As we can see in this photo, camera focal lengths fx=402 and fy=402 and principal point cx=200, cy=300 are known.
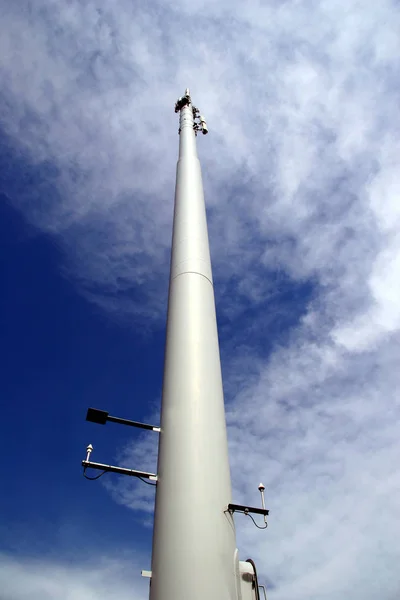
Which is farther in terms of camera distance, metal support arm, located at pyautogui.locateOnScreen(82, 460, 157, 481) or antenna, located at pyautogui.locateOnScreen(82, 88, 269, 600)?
metal support arm, located at pyautogui.locateOnScreen(82, 460, 157, 481)

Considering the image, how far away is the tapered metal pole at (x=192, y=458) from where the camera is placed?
227 inches

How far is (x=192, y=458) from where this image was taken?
674cm

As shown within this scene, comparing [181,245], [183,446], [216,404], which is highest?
[181,245]

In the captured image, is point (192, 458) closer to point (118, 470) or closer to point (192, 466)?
point (192, 466)

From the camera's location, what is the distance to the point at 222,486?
6.74 m

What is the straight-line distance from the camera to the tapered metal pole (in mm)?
5754

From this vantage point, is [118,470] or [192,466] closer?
[192,466]

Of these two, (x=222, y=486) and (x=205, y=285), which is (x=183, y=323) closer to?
(x=205, y=285)

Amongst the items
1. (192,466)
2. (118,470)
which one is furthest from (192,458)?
(118,470)

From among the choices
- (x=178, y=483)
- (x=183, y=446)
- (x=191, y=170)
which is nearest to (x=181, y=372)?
(x=183, y=446)

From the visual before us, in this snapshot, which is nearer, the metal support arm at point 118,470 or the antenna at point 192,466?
the antenna at point 192,466

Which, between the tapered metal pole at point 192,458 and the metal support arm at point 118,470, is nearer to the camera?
the tapered metal pole at point 192,458

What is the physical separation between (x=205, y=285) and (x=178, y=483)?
4629mm

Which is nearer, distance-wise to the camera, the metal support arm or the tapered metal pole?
the tapered metal pole
